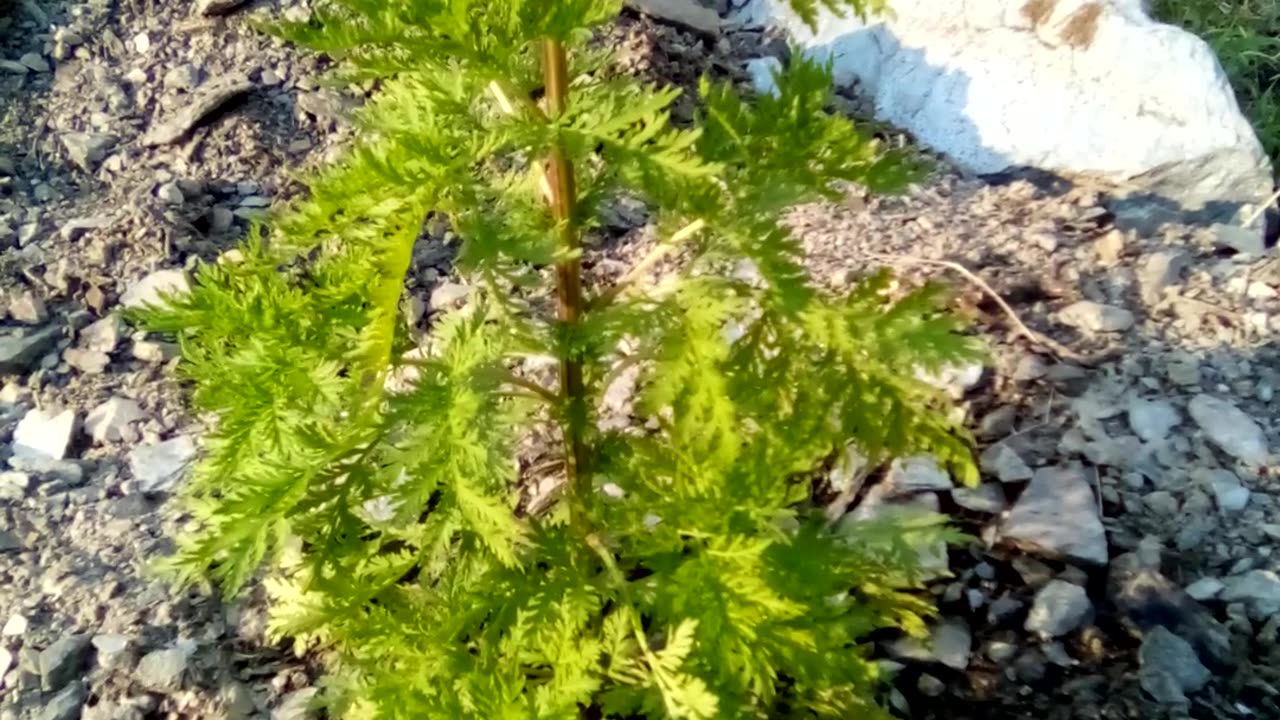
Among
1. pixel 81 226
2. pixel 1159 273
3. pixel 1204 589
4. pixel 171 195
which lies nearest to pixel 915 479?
pixel 1204 589

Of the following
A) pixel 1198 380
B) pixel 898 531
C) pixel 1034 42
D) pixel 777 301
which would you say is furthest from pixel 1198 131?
pixel 777 301

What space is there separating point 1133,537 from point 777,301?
1127mm

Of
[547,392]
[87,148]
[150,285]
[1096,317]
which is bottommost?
[1096,317]

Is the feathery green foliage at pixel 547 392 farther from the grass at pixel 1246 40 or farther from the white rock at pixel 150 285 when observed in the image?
the grass at pixel 1246 40

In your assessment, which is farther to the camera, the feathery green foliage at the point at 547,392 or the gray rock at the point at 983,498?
the gray rock at the point at 983,498

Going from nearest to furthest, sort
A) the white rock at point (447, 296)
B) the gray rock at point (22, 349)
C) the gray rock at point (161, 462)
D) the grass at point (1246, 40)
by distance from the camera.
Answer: the gray rock at point (161, 462)
the gray rock at point (22, 349)
the white rock at point (447, 296)
the grass at point (1246, 40)

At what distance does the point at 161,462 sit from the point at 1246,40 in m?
2.75

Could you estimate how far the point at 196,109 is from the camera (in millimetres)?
2658

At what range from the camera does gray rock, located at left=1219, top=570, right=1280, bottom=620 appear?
72.0 inches

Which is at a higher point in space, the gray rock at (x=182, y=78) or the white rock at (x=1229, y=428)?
the gray rock at (x=182, y=78)

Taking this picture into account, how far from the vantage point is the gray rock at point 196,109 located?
8.64 feet

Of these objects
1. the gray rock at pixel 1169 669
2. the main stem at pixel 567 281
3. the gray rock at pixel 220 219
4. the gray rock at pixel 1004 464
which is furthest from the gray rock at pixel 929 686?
the gray rock at pixel 220 219

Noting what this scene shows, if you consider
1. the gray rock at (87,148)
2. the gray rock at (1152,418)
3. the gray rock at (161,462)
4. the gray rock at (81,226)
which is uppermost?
the gray rock at (87,148)

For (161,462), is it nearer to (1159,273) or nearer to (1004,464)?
(1004,464)
